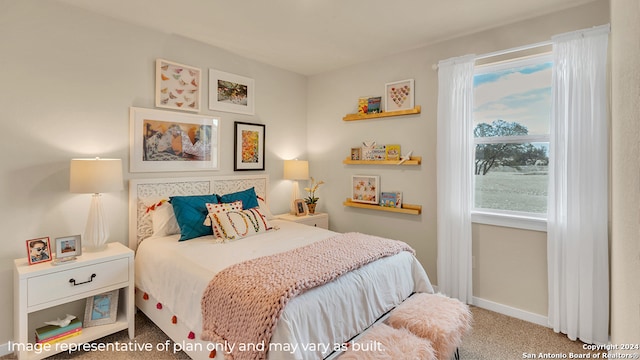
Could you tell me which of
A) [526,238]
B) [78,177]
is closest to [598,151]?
[526,238]

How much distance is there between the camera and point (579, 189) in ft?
7.67

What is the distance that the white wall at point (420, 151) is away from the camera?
263 centimetres

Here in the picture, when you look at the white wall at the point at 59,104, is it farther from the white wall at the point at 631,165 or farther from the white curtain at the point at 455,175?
the white wall at the point at 631,165

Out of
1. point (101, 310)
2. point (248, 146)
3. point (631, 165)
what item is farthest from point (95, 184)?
point (631, 165)

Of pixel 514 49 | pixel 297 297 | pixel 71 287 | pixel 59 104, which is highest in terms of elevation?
pixel 514 49

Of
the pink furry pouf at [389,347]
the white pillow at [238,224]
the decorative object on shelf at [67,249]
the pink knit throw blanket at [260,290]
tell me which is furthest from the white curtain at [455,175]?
the decorative object on shelf at [67,249]

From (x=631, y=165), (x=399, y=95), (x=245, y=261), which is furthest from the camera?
(x=399, y=95)

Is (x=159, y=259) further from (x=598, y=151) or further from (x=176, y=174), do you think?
(x=598, y=151)

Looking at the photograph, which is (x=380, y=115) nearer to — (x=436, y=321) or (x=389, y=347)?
(x=436, y=321)

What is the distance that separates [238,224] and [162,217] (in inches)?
28.1

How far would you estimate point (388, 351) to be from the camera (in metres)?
1.61

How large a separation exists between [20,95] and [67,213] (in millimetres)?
928

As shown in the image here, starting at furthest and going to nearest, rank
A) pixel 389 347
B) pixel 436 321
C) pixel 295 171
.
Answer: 1. pixel 295 171
2. pixel 436 321
3. pixel 389 347

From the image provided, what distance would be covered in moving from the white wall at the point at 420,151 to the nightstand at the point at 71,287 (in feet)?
8.05
